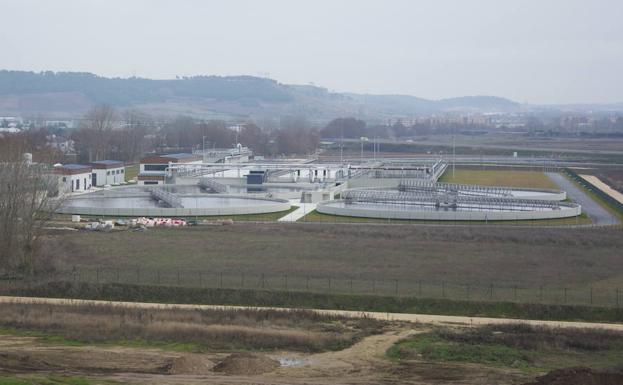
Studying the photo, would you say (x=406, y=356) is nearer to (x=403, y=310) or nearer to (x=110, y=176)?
(x=403, y=310)

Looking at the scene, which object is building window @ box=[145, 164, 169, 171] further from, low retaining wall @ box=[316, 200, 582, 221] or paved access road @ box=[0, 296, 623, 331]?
paved access road @ box=[0, 296, 623, 331]

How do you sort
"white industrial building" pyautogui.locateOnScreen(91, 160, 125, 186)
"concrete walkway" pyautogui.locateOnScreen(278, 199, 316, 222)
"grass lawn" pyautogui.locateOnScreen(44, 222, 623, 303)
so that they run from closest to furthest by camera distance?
"grass lawn" pyautogui.locateOnScreen(44, 222, 623, 303) < "concrete walkway" pyautogui.locateOnScreen(278, 199, 316, 222) < "white industrial building" pyautogui.locateOnScreen(91, 160, 125, 186)

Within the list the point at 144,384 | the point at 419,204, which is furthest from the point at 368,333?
the point at 419,204

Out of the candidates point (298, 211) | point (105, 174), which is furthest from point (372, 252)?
point (105, 174)

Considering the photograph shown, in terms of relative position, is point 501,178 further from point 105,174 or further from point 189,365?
point 189,365

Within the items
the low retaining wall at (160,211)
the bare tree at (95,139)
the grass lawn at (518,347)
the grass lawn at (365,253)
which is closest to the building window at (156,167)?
the bare tree at (95,139)

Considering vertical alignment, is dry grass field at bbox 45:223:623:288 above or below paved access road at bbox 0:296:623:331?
above

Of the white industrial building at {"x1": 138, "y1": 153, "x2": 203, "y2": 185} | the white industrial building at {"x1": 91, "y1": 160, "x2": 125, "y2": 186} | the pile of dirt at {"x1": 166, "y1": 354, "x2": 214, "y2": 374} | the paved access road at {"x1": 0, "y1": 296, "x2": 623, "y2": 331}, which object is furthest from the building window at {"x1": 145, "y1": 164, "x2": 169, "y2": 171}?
the pile of dirt at {"x1": 166, "y1": 354, "x2": 214, "y2": 374}
